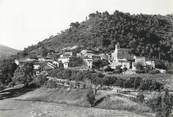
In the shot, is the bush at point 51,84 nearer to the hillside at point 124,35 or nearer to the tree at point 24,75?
the tree at point 24,75

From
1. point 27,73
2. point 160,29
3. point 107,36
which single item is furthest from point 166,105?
point 160,29

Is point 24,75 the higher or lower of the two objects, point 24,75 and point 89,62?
the lower

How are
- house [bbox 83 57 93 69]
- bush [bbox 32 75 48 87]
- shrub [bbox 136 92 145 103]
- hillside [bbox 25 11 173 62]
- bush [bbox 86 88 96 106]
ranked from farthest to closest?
hillside [bbox 25 11 173 62] < house [bbox 83 57 93 69] < bush [bbox 32 75 48 87] < bush [bbox 86 88 96 106] < shrub [bbox 136 92 145 103]

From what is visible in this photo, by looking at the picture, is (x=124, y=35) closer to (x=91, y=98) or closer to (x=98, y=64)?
(x=98, y=64)

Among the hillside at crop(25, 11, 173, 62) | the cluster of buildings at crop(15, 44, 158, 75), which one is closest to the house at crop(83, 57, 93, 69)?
the cluster of buildings at crop(15, 44, 158, 75)

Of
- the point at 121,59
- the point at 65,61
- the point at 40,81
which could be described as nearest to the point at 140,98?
the point at 40,81

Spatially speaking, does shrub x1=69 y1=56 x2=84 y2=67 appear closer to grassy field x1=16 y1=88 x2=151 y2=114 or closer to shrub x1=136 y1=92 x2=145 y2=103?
A: grassy field x1=16 y1=88 x2=151 y2=114

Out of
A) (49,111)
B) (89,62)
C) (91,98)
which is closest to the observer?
(49,111)
